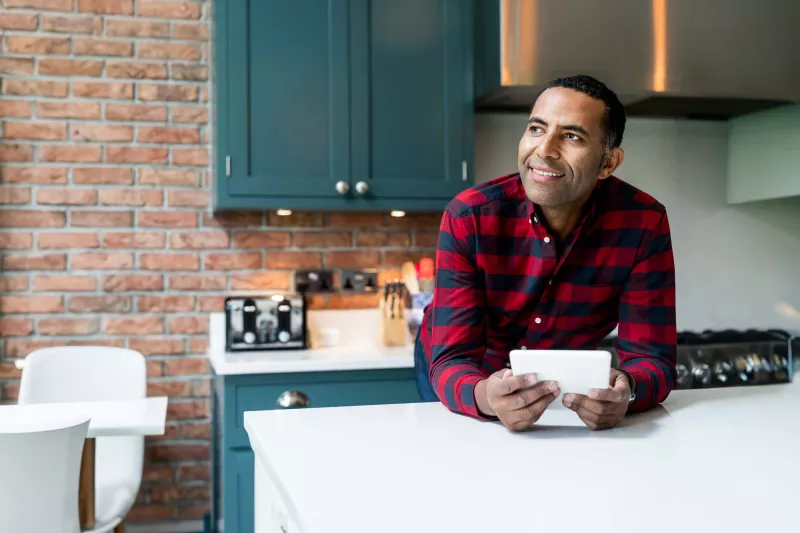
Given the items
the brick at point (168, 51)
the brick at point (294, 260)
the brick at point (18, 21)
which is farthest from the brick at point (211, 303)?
the brick at point (18, 21)

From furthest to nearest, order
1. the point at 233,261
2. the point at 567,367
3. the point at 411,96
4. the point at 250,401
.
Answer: the point at 233,261
the point at 411,96
the point at 250,401
the point at 567,367

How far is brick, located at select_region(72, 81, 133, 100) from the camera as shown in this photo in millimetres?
2867

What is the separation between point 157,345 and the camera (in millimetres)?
2957

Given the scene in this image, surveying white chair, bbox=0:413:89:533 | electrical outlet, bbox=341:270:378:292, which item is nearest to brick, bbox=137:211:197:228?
electrical outlet, bbox=341:270:378:292

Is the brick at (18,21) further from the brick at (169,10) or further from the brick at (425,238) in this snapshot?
the brick at (425,238)

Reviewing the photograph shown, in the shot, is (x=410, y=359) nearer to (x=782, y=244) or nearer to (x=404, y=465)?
(x=404, y=465)

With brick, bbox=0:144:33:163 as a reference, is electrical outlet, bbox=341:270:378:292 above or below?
below

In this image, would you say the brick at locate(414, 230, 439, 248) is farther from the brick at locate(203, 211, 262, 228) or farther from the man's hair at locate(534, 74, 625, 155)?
the man's hair at locate(534, 74, 625, 155)

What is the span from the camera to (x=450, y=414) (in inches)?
56.0

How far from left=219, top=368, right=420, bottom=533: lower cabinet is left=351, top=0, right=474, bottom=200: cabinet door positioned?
0.66 meters

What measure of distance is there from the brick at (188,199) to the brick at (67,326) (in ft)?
1.67

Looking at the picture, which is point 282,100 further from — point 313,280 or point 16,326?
point 16,326

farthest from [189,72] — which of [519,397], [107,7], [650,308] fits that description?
[519,397]

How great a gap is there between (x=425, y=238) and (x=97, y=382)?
1304 mm
